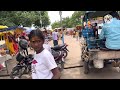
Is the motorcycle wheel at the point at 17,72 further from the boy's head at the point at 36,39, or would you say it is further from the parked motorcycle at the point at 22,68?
the boy's head at the point at 36,39

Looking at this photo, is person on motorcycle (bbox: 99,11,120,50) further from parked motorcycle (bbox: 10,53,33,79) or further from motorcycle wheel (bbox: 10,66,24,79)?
motorcycle wheel (bbox: 10,66,24,79)

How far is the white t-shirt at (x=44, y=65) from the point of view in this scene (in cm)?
264

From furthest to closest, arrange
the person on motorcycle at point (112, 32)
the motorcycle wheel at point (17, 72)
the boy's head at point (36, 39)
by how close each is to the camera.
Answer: the motorcycle wheel at point (17, 72) → the person on motorcycle at point (112, 32) → the boy's head at point (36, 39)

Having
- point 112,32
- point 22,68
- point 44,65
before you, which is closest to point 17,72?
point 22,68

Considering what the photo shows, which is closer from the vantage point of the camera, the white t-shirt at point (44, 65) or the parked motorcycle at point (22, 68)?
the white t-shirt at point (44, 65)

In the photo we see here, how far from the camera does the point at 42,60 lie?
2.66m

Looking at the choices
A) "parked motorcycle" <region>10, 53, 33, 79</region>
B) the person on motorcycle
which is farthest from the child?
"parked motorcycle" <region>10, 53, 33, 79</region>

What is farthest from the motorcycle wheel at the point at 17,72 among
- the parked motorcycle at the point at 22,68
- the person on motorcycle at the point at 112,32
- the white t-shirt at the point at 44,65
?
the white t-shirt at the point at 44,65

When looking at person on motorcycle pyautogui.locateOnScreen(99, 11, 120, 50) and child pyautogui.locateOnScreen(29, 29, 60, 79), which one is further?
person on motorcycle pyautogui.locateOnScreen(99, 11, 120, 50)

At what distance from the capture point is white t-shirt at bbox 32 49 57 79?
2.64 m

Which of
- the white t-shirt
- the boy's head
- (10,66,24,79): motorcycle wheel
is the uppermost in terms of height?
the boy's head
